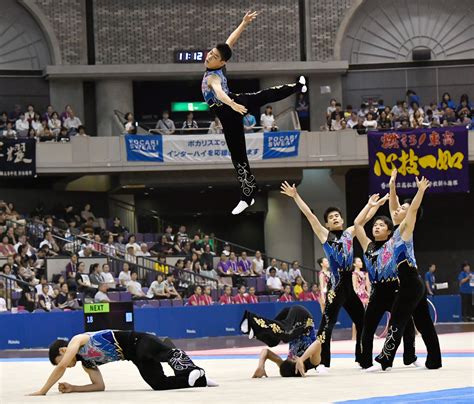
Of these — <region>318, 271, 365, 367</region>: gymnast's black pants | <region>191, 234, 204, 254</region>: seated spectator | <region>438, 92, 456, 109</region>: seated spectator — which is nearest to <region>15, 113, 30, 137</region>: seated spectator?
<region>191, 234, 204, 254</region>: seated spectator

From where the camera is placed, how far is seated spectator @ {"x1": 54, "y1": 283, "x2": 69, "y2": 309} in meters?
25.3

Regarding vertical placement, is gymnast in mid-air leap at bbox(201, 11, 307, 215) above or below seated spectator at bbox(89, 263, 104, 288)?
above

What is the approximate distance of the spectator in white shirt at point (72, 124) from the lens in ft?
112

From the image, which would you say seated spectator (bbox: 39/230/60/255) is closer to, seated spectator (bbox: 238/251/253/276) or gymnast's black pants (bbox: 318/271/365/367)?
seated spectator (bbox: 238/251/253/276)

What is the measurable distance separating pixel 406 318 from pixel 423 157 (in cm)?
2100

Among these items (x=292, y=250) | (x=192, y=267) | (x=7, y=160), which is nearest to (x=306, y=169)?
(x=292, y=250)

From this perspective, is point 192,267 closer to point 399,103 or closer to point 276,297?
point 276,297

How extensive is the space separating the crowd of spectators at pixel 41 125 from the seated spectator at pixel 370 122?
895cm

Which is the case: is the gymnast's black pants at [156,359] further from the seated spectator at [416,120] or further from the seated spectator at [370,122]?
the seated spectator at [370,122]

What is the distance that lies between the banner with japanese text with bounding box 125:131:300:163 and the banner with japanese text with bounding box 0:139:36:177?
115 inches

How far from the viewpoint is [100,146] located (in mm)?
33656

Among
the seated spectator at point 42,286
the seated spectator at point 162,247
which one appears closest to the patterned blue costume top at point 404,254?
the seated spectator at point 42,286

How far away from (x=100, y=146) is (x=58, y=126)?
1.51 meters

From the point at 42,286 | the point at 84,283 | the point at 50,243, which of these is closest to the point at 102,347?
the point at 42,286
